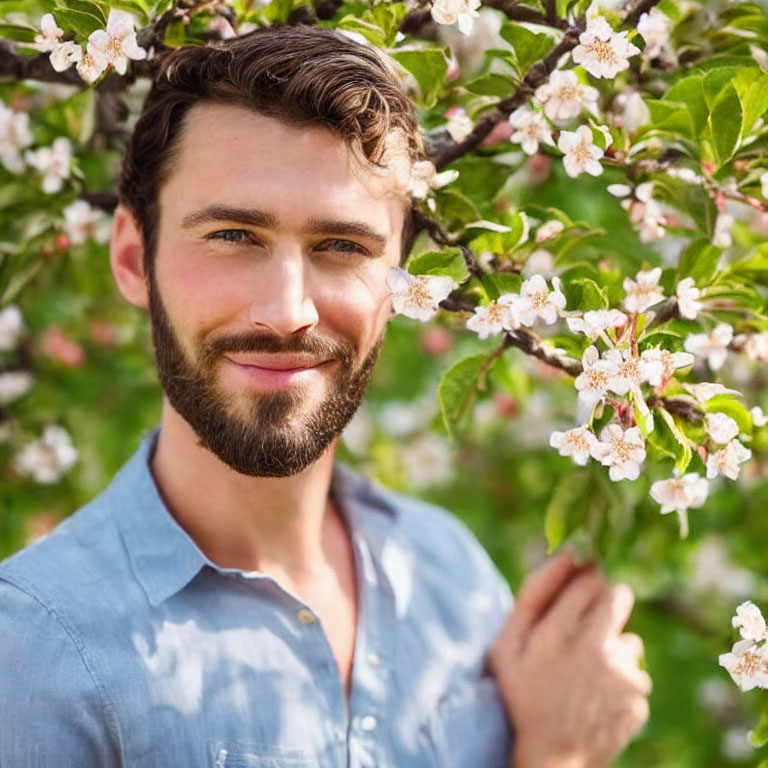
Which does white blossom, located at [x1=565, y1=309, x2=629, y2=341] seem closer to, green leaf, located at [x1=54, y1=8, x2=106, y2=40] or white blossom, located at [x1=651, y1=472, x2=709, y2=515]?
white blossom, located at [x1=651, y1=472, x2=709, y2=515]

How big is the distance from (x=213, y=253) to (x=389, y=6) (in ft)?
1.50

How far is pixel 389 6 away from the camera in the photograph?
163 cm

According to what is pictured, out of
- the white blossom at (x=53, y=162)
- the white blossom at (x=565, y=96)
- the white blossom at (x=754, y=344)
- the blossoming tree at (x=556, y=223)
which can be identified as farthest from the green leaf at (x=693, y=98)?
the white blossom at (x=53, y=162)

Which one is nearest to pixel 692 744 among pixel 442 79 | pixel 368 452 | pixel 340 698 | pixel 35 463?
pixel 368 452

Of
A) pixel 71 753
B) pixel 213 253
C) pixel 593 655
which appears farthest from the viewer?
pixel 593 655

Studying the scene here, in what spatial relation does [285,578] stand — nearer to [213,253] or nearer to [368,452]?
[213,253]

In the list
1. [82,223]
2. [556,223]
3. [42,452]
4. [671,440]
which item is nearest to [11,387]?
[42,452]

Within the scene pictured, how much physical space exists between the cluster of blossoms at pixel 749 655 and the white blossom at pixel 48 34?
49.8 inches

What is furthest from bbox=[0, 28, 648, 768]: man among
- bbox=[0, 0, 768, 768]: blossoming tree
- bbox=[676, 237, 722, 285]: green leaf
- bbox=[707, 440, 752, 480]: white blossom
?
bbox=[707, 440, 752, 480]: white blossom

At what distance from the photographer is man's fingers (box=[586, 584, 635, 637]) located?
2.12 m

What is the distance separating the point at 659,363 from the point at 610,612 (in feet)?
2.77

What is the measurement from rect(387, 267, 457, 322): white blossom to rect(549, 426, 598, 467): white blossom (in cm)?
25

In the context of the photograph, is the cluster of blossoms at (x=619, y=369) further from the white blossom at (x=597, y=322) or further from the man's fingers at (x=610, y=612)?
the man's fingers at (x=610, y=612)

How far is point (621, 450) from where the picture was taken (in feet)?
4.87
